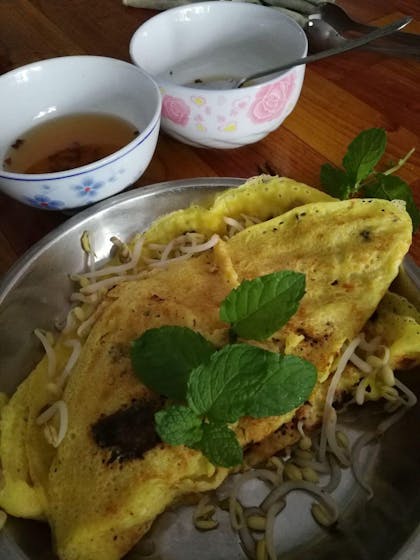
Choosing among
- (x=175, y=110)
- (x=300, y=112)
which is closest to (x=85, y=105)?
(x=175, y=110)

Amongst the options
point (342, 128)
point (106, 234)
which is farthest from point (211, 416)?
point (342, 128)

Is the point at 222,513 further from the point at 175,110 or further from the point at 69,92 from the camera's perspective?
the point at 69,92

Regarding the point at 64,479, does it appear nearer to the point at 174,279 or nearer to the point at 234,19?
the point at 174,279

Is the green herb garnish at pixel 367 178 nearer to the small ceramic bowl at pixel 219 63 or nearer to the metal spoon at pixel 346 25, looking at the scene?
the small ceramic bowl at pixel 219 63

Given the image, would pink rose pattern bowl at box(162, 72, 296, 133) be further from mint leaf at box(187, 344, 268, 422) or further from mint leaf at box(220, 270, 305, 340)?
mint leaf at box(187, 344, 268, 422)

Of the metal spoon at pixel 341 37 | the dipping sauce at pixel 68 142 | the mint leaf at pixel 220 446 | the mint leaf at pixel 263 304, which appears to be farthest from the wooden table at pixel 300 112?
the mint leaf at pixel 220 446
